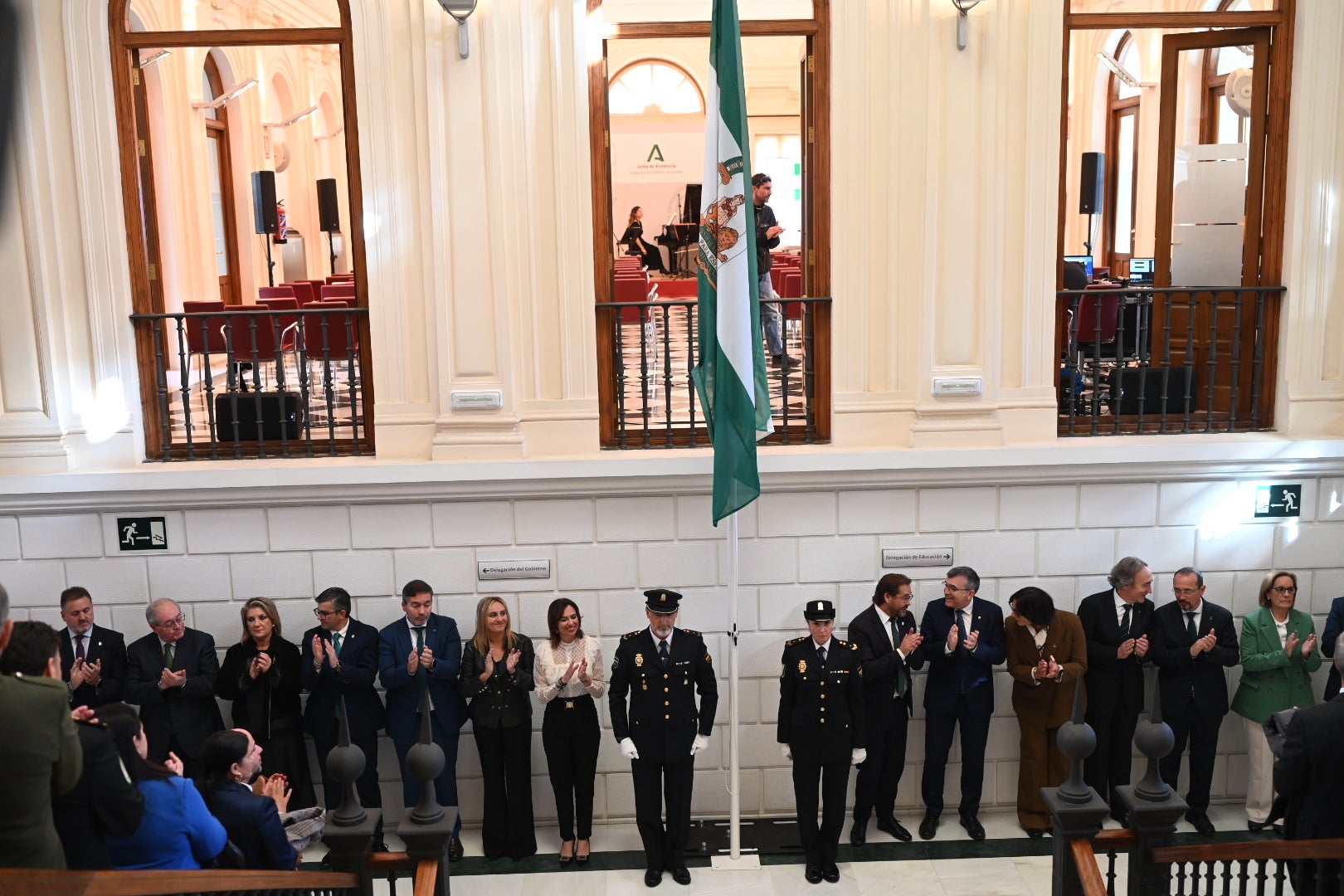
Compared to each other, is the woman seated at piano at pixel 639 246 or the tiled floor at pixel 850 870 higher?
the woman seated at piano at pixel 639 246

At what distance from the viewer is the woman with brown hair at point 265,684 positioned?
7504 mm

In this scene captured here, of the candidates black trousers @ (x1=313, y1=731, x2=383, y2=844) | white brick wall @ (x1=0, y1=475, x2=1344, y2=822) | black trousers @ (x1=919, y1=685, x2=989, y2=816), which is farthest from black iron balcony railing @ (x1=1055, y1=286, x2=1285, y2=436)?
black trousers @ (x1=313, y1=731, x2=383, y2=844)

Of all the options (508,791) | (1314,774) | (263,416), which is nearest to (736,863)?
(508,791)

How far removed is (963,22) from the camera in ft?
24.4

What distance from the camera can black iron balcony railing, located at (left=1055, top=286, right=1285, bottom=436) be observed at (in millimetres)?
8039

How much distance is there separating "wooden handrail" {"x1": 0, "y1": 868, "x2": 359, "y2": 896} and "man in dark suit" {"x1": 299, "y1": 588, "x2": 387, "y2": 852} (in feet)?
10.5

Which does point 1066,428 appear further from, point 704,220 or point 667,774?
point 667,774

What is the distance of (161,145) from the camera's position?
43.1 feet

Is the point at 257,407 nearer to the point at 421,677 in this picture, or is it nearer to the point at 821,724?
the point at 421,677

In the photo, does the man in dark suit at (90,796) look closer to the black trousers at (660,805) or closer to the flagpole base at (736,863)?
the black trousers at (660,805)

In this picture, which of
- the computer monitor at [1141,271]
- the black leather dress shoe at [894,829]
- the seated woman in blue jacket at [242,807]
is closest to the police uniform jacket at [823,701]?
the black leather dress shoe at [894,829]

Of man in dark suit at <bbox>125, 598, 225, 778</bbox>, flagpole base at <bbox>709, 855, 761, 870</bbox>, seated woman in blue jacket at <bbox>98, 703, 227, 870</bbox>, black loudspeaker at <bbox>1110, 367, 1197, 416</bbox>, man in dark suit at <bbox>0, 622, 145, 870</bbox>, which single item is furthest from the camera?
black loudspeaker at <bbox>1110, 367, 1197, 416</bbox>

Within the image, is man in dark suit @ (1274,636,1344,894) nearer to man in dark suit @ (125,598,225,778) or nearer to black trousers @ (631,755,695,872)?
black trousers @ (631,755,695,872)

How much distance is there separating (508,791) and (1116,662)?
3.88 meters
